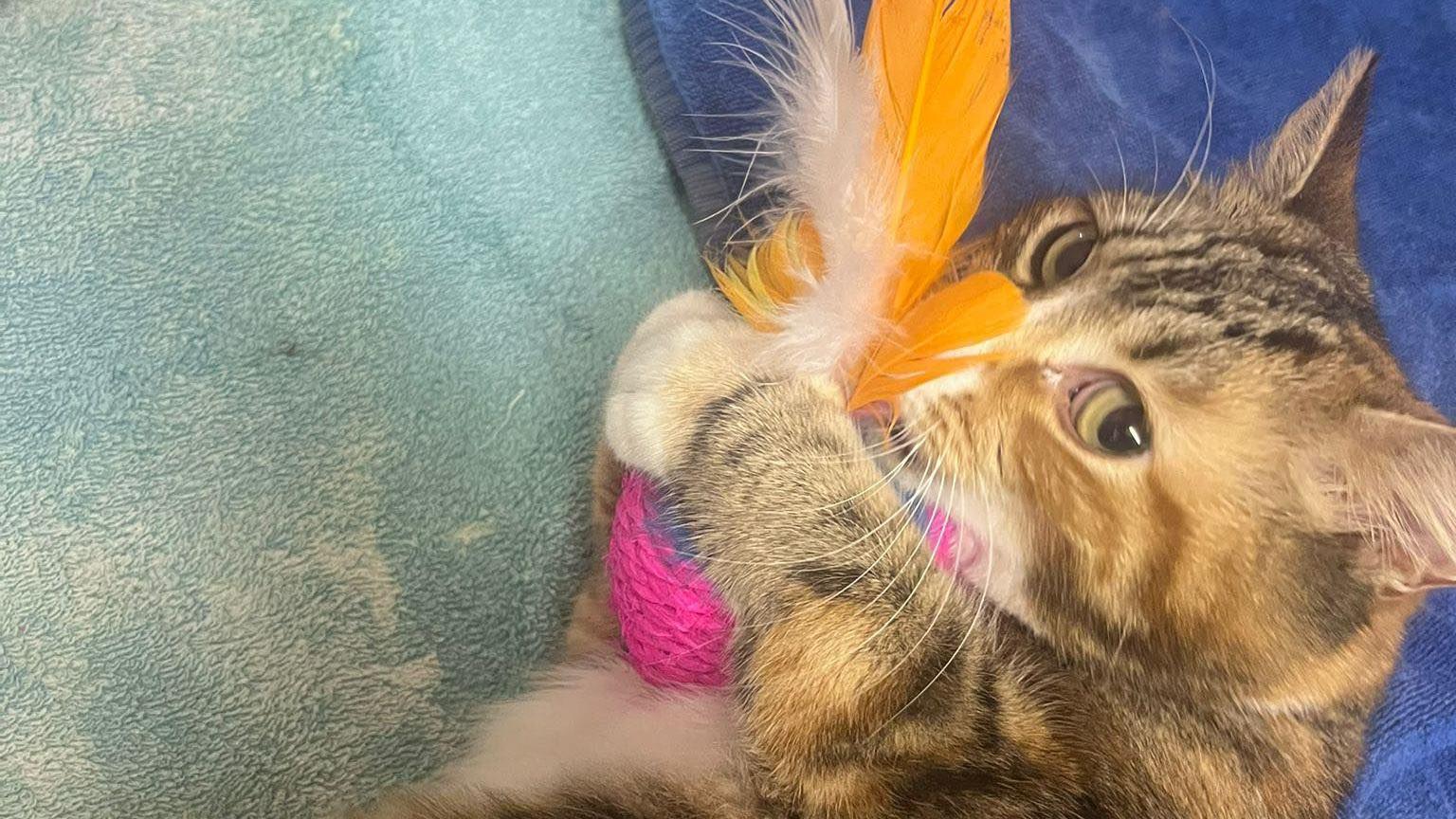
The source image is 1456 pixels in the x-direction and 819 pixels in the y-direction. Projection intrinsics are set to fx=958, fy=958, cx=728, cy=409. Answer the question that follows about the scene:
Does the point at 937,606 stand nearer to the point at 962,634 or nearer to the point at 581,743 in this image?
the point at 962,634

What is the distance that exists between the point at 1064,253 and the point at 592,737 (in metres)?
0.69

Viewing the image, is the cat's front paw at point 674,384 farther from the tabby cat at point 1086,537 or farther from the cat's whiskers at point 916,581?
the cat's whiskers at point 916,581

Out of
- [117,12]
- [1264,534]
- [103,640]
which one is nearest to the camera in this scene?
[1264,534]

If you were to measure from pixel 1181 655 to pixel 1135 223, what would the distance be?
1.32 feet

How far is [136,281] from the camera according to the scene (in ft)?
3.70

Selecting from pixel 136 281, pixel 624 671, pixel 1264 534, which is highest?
pixel 136 281

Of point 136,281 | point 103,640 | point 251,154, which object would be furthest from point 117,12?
point 103,640

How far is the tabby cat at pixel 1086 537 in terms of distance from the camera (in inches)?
31.3

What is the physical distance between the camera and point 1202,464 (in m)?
0.79

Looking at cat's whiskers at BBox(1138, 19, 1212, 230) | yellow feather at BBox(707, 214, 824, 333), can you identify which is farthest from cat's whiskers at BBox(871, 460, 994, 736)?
cat's whiskers at BBox(1138, 19, 1212, 230)

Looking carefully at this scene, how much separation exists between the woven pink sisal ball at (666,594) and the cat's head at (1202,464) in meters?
0.09

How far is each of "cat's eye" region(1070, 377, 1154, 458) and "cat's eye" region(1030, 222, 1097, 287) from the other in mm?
124

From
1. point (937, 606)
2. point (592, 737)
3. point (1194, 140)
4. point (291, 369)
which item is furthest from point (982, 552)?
point (291, 369)

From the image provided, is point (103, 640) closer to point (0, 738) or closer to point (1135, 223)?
point (0, 738)
